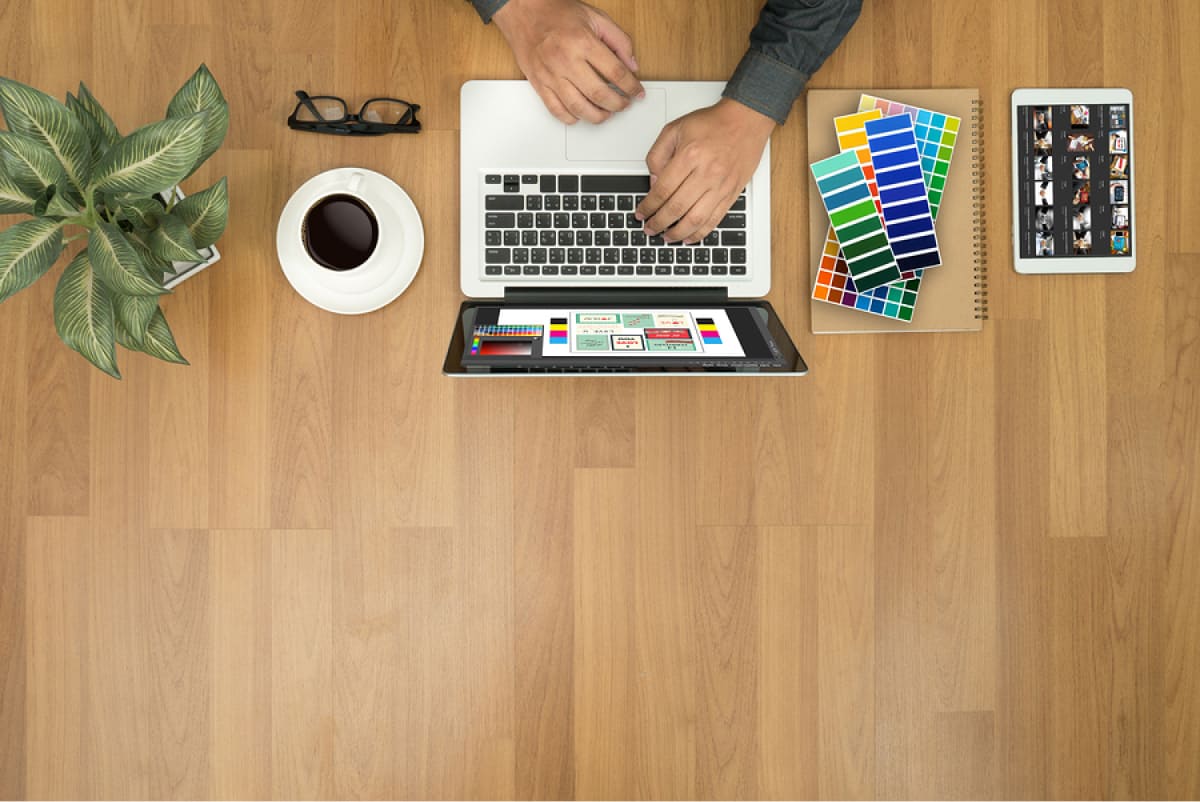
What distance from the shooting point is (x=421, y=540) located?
3.34ft

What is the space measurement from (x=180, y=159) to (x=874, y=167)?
2.57ft

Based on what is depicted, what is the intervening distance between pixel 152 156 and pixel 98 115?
16 centimetres

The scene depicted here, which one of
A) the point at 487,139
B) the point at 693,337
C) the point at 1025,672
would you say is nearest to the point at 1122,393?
the point at 1025,672

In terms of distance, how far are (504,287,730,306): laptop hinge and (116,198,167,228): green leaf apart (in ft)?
1.27

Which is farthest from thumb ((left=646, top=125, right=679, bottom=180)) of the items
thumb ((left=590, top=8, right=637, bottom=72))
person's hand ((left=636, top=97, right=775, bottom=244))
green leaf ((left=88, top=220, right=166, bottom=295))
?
green leaf ((left=88, top=220, right=166, bottom=295))

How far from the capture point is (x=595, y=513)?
1024mm

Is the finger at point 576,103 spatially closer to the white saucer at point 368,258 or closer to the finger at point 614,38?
the finger at point 614,38

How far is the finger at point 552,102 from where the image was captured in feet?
3.12

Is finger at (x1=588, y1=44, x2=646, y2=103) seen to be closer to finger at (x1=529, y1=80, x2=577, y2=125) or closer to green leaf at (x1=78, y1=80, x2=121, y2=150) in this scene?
finger at (x1=529, y1=80, x2=577, y2=125)

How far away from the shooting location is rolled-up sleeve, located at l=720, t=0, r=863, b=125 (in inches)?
36.2

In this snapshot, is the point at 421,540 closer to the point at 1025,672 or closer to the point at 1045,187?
the point at 1025,672

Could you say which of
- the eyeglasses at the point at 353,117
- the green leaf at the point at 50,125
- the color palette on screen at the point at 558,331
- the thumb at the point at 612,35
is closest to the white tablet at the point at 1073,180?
the thumb at the point at 612,35

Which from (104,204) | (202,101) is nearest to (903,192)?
(202,101)

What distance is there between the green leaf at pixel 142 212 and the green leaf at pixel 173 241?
0.03 meters
